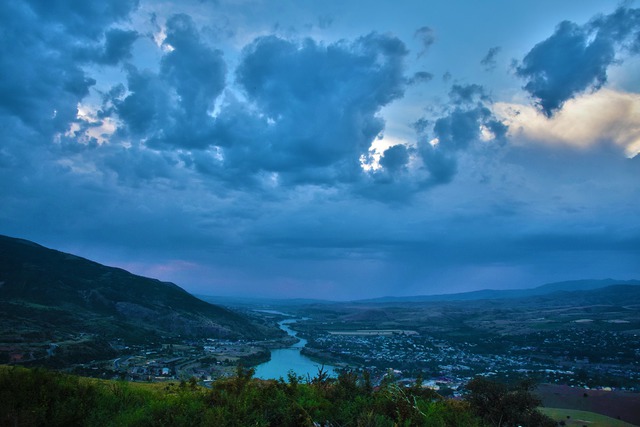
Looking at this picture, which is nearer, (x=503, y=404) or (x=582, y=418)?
(x=503, y=404)

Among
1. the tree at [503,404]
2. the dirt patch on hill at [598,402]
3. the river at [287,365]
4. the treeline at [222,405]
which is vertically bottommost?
the river at [287,365]

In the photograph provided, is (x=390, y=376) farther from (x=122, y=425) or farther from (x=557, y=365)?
(x=557, y=365)

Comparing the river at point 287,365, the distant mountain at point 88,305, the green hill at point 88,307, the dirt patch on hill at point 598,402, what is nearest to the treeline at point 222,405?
the dirt patch on hill at point 598,402

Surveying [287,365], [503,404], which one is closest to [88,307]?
[287,365]

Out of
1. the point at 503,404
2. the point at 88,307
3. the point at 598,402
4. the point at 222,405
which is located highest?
the point at 88,307

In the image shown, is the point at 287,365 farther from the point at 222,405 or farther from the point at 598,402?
the point at 222,405

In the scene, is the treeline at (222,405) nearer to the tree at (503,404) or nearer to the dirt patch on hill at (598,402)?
the tree at (503,404)
